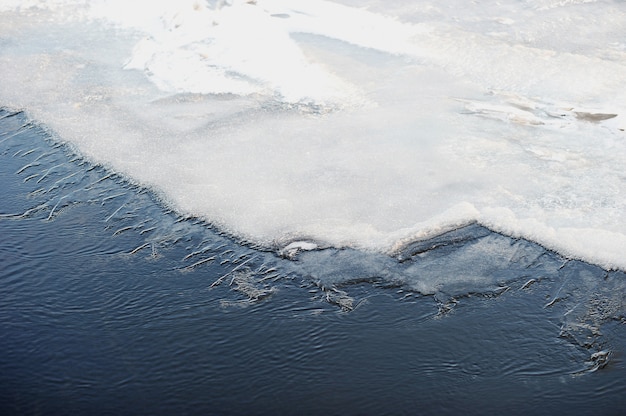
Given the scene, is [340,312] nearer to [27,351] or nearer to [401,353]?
[401,353]

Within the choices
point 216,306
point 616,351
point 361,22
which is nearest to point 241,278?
point 216,306

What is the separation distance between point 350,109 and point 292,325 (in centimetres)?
258

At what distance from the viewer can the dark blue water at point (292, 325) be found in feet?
11.6

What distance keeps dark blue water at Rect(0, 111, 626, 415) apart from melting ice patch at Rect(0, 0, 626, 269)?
0.28 m

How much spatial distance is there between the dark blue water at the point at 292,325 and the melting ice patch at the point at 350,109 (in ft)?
0.92

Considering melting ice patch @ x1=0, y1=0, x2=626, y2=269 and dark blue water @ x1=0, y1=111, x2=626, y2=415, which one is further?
melting ice patch @ x1=0, y1=0, x2=626, y2=269

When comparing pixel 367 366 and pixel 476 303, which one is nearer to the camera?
pixel 367 366

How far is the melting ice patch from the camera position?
479 centimetres

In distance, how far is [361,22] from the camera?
7676 mm

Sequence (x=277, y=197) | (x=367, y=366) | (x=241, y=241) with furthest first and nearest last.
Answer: (x=277, y=197), (x=241, y=241), (x=367, y=366)

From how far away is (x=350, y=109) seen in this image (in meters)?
6.06

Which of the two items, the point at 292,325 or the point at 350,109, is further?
the point at 350,109

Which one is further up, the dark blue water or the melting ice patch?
the melting ice patch

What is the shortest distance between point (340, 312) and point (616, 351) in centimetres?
141
